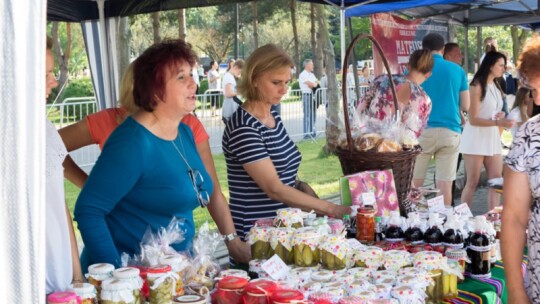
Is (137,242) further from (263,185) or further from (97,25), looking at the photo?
(97,25)

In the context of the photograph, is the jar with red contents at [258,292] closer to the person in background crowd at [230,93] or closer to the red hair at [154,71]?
the red hair at [154,71]

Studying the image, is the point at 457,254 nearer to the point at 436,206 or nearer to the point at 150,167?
the point at 436,206

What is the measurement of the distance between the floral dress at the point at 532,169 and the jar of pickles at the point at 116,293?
4.10 ft

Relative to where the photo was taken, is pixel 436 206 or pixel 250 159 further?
pixel 436 206

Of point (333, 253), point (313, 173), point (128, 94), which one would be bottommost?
point (313, 173)

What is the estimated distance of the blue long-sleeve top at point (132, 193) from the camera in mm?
2188

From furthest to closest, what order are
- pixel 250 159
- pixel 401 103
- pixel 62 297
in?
pixel 401 103, pixel 250 159, pixel 62 297

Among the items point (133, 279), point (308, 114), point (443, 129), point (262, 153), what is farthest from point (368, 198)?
→ point (308, 114)

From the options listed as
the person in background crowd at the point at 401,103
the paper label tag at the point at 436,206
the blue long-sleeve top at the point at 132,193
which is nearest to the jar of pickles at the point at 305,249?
the blue long-sleeve top at the point at 132,193

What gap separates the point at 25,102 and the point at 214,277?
0.99 m

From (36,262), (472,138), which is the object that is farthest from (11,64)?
(472,138)

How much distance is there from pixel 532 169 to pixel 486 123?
395 cm

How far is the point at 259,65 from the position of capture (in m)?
3.04

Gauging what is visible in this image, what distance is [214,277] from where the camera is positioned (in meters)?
2.02
